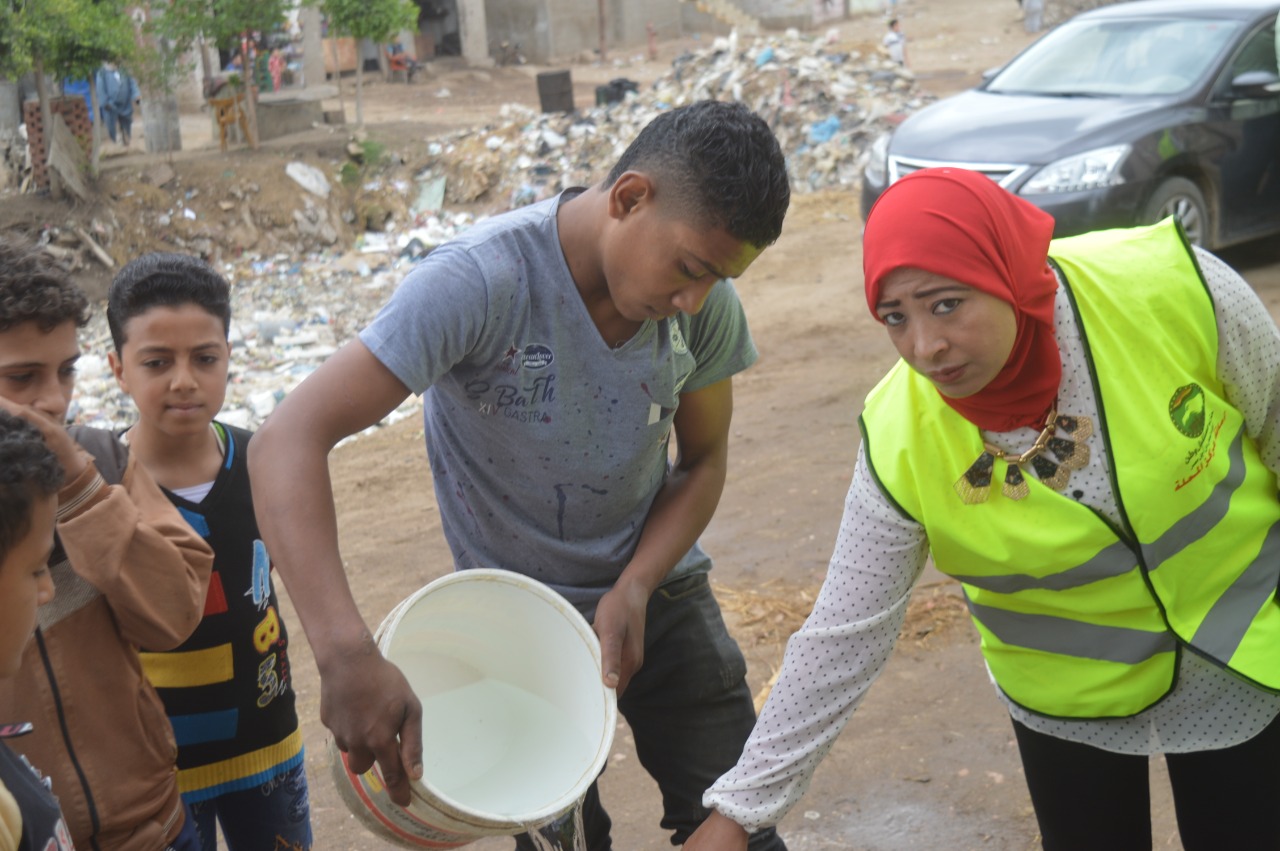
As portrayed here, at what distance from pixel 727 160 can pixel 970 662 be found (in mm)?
2463

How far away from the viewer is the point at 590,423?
225 cm

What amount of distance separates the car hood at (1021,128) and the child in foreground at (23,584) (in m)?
6.52

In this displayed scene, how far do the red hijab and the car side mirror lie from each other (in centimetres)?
638

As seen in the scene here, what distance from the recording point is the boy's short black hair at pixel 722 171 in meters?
1.99

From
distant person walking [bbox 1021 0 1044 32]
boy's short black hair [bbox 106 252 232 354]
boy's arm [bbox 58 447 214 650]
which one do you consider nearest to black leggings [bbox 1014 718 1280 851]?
boy's arm [bbox 58 447 214 650]

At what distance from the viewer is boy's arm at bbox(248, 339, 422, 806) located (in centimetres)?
180

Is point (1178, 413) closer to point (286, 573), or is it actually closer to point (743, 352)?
point (743, 352)

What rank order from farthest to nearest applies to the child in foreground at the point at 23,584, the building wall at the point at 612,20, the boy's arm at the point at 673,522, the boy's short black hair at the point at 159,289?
1. the building wall at the point at 612,20
2. the boy's short black hair at the point at 159,289
3. the boy's arm at the point at 673,522
4. the child in foreground at the point at 23,584

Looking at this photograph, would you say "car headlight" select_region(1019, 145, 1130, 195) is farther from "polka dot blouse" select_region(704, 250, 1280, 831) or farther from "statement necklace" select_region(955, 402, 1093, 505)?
"statement necklace" select_region(955, 402, 1093, 505)

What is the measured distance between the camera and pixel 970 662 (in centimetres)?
399

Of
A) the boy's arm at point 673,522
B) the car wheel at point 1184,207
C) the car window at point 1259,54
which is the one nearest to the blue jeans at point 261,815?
the boy's arm at point 673,522

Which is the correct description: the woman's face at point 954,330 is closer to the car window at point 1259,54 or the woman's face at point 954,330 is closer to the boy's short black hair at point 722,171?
the boy's short black hair at point 722,171

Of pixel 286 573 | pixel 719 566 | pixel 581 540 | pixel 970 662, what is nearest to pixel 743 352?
pixel 581 540

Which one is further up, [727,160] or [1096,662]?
[727,160]
